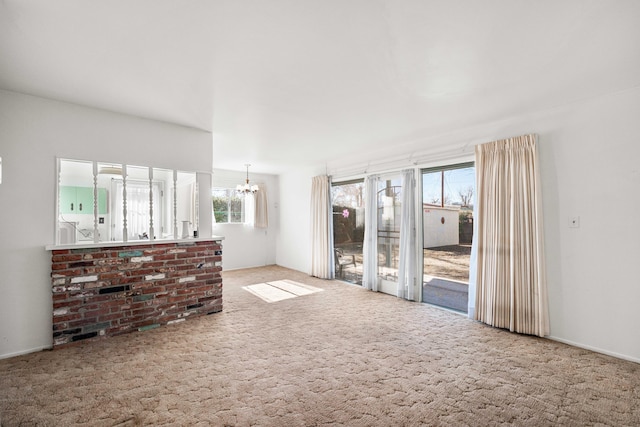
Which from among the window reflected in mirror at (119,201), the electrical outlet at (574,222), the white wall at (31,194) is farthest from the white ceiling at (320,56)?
the window reflected in mirror at (119,201)

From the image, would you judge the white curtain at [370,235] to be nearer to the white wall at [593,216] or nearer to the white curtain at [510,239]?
the white curtain at [510,239]

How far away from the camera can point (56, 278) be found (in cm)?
283

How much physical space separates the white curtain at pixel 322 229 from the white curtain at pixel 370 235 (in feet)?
3.16

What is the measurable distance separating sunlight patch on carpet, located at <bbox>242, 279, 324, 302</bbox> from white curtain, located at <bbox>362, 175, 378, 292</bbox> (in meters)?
0.97

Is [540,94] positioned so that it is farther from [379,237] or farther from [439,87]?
[379,237]

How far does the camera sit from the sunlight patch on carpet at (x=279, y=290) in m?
4.76

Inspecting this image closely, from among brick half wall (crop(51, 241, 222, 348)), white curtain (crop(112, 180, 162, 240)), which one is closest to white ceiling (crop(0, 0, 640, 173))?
brick half wall (crop(51, 241, 222, 348))

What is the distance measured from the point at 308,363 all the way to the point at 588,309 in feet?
9.44

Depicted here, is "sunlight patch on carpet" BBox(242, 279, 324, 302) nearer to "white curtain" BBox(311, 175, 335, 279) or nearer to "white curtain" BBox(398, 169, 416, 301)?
"white curtain" BBox(311, 175, 335, 279)

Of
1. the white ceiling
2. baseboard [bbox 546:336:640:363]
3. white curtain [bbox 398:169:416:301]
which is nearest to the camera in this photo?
the white ceiling

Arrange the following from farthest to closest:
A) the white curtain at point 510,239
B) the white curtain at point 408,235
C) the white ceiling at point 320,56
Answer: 1. the white curtain at point 408,235
2. the white curtain at point 510,239
3. the white ceiling at point 320,56

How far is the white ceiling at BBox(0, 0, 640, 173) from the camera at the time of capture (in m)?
1.65

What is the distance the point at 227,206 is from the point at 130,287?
3984 millimetres

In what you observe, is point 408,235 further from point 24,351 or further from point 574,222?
point 24,351
